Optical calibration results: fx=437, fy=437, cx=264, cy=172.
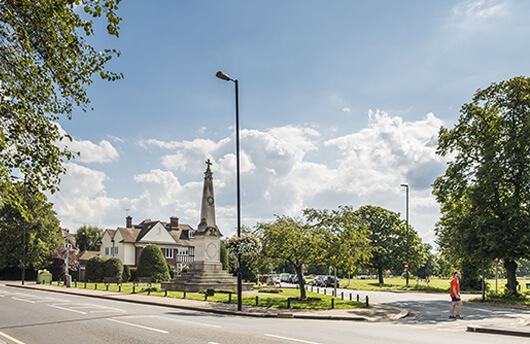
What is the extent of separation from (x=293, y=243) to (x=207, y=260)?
14055 millimetres

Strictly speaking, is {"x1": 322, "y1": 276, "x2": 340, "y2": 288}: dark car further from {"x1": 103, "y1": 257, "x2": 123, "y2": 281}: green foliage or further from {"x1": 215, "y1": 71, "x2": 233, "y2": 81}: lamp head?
{"x1": 215, "y1": 71, "x2": 233, "y2": 81}: lamp head

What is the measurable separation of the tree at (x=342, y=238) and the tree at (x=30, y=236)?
149 ft

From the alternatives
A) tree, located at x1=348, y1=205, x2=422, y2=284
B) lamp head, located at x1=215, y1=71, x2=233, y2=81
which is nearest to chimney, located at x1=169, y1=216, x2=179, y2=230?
tree, located at x1=348, y1=205, x2=422, y2=284

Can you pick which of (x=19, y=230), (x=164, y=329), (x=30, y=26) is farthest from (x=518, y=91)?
(x=19, y=230)

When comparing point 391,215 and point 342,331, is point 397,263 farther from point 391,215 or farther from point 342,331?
point 342,331

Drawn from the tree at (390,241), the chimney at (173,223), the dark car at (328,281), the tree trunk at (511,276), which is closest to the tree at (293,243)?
the tree trunk at (511,276)

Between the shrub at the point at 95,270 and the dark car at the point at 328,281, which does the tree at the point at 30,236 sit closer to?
the shrub at the point at 95,270

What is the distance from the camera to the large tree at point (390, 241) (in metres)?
55.6

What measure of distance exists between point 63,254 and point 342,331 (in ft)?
197

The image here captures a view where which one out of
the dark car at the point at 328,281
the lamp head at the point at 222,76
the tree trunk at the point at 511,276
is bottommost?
the dark car at the point at 328,281

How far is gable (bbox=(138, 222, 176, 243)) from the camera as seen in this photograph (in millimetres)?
73625

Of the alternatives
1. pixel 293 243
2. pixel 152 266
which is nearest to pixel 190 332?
pixel 293 243

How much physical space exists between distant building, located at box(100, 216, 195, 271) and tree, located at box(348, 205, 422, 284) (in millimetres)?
34057

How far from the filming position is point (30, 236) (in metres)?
56.8
